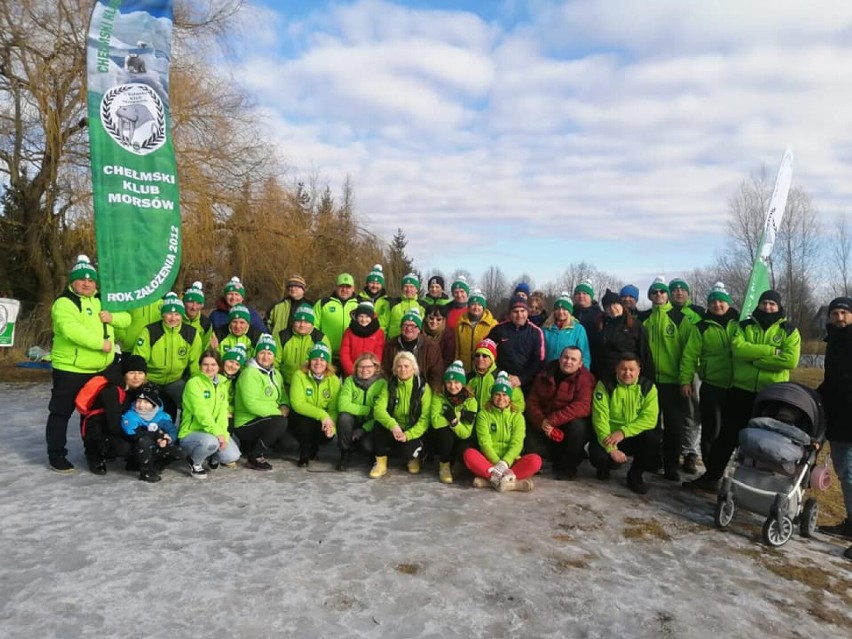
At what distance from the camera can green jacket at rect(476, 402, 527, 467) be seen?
19.1 ft

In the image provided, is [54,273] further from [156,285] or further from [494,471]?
[494,471]

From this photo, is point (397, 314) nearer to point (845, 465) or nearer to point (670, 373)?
point (670, 373)

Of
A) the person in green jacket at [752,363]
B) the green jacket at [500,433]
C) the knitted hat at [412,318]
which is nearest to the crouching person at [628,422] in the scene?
the person in green jacket at [752,363]

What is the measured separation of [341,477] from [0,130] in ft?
41.2

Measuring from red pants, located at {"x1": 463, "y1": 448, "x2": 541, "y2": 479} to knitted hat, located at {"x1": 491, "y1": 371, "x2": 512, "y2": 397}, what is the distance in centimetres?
63

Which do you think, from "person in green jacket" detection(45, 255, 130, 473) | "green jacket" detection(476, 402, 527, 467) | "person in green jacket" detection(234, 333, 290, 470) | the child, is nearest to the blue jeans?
"green jacket" detection(476, 402, 527, 467)

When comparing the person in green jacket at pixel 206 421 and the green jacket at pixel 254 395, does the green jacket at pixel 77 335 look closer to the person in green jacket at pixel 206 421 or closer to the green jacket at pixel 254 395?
the person in green jacket at pixel 206 421

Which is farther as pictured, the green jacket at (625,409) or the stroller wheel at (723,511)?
the green jacket at (625,409)

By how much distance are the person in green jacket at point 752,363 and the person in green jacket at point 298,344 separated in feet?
13.9

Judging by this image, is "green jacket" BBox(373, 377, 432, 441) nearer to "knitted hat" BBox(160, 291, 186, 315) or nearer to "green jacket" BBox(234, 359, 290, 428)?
"green jacket" BBox(234, 359, 290, 428)

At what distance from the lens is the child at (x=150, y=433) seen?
5.56 m

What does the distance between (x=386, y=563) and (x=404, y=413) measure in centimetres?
224

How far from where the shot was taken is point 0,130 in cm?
1312

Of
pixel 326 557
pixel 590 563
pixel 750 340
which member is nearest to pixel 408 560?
pixel 326 557
